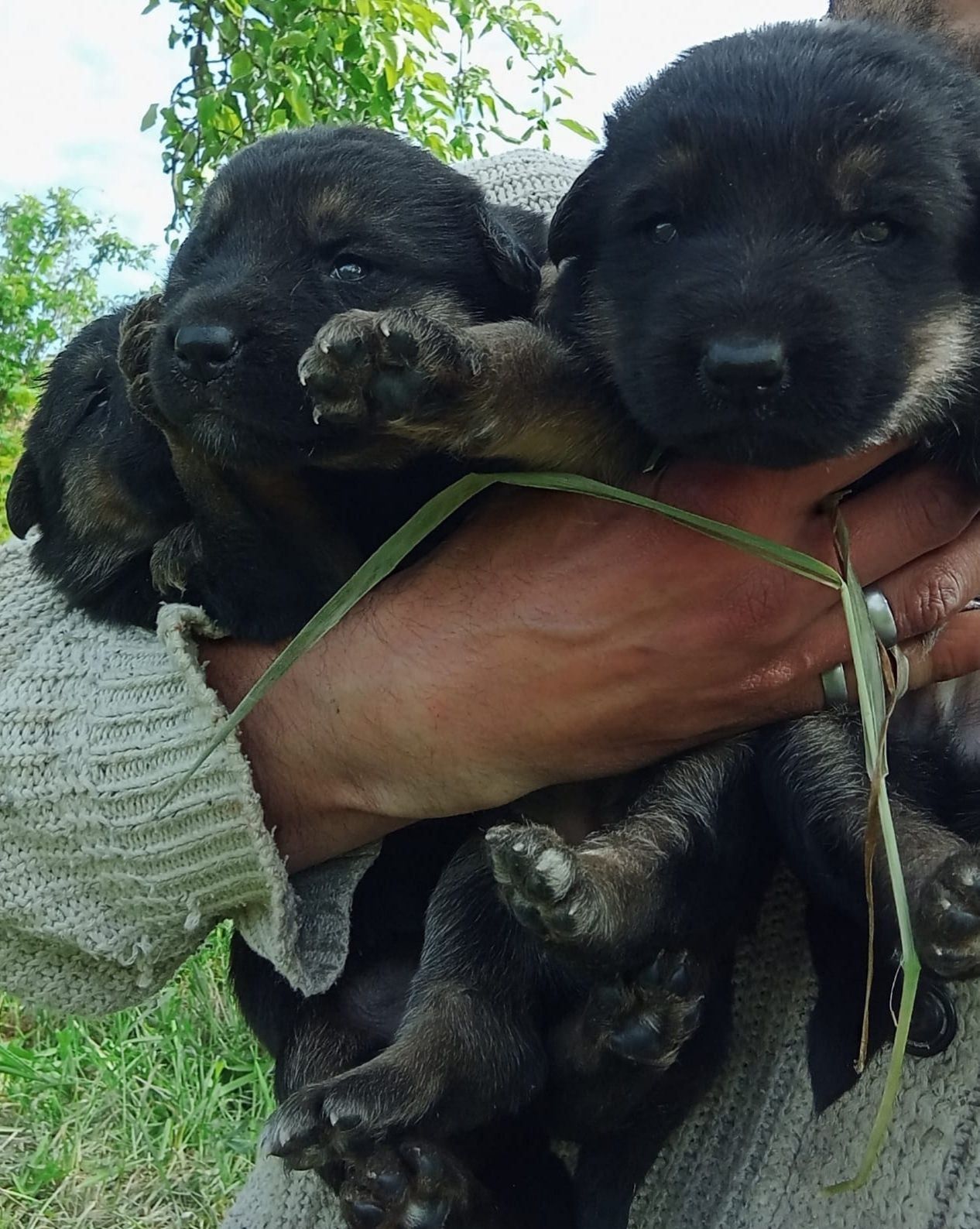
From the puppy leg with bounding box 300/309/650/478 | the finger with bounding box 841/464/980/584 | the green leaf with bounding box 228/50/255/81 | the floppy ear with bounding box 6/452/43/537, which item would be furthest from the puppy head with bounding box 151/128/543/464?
the green leaf with bounding box 228/50/255/81

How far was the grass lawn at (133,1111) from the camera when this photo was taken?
12.4 ft

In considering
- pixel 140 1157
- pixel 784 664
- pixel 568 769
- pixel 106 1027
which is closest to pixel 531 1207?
pixel 568 769

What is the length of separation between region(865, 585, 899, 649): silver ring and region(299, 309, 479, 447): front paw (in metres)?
0.74

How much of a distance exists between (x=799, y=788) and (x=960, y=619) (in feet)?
1.37

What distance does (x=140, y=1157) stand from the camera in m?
3.95

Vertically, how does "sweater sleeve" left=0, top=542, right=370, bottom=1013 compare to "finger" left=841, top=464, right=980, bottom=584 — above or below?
below

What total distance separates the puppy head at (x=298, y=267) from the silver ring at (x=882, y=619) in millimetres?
898

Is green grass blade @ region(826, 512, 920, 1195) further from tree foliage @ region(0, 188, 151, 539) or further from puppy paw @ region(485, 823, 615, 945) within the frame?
tree foliage @ region(0, 188, 151, 539)

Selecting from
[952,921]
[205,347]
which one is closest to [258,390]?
[205,347]

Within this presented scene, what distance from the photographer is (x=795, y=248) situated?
1.74 metres

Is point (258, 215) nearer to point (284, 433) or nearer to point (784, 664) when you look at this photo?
point (284, 433)

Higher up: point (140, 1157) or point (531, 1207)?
point (531, 1207)

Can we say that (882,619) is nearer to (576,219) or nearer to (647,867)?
(647,867)

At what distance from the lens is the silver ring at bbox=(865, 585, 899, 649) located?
1.99 metres
